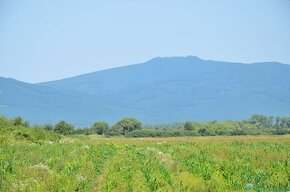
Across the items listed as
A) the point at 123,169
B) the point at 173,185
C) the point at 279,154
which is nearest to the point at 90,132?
the point at 279,154

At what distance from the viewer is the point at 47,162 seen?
2767 cm

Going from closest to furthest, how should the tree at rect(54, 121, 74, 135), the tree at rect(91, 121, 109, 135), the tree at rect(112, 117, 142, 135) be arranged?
1. the tree at rect(54, 121, 74, 135)
2. the tree at rect(91, 121, 109, 135)
3. the tree at rect(112, 117, 142, 135)

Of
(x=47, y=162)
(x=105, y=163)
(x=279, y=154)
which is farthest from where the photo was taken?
(x=279, y=154)

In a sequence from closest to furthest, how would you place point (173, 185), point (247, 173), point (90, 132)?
point (173, 185), point (247, 173), point (90, 132)

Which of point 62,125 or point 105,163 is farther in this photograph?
point 62,125

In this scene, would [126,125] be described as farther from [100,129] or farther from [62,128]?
[62,128]

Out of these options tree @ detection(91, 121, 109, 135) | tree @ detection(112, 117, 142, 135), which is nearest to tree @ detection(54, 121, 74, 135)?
tree @ detection(91, 121, 109, 135)

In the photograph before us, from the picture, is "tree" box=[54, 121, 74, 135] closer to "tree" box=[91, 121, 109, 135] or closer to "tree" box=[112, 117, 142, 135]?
"tree" box=[91, 121, 109, 135]

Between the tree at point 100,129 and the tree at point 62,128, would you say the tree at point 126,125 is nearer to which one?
the tree at point 100,129

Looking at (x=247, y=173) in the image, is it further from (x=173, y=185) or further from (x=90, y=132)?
(x=90, y=132)

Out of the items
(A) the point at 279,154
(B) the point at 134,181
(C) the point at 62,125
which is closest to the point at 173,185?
(B) the point at 134,181

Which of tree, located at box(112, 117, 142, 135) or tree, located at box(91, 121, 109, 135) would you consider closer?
tree, located at box(91, 121, 109, 135)

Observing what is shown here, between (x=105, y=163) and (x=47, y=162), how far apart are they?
405 cm

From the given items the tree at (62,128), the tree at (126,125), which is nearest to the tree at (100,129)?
the tree at (126,125)
